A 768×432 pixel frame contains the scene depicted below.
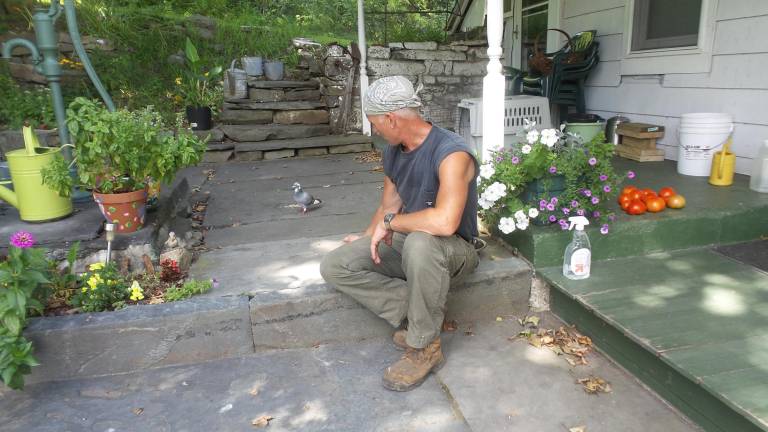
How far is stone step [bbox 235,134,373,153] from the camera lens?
6.40m

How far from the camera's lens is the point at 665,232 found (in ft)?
9.61

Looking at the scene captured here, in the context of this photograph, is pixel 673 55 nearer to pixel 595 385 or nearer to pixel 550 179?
pixel 550 179

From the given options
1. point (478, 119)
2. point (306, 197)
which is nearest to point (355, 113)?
point (478, 119)

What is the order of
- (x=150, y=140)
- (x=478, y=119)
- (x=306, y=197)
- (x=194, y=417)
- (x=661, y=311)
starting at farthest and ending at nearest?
(x=478, y=119)
(x=306, y=197)
(x=150, y=140)
(x=661, y=311)
(x=194, y=417)

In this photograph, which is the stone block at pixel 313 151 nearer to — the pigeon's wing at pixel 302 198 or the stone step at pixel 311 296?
the pigeon's wing at pixel 302 198

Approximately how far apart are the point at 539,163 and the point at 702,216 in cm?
105

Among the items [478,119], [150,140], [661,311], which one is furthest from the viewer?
[478,119]

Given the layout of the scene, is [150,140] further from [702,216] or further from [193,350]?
[702,216]

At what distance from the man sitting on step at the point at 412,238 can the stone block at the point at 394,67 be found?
4893 mm

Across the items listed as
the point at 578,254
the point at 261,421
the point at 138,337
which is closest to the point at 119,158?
the point at 138,337

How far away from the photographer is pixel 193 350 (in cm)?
253

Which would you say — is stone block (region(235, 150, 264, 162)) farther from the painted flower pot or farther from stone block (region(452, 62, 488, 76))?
the painted flower pot

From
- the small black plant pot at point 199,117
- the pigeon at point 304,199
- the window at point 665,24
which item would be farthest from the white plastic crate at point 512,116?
the small black plant pot at point 199,117

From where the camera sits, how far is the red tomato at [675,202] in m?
3.03
